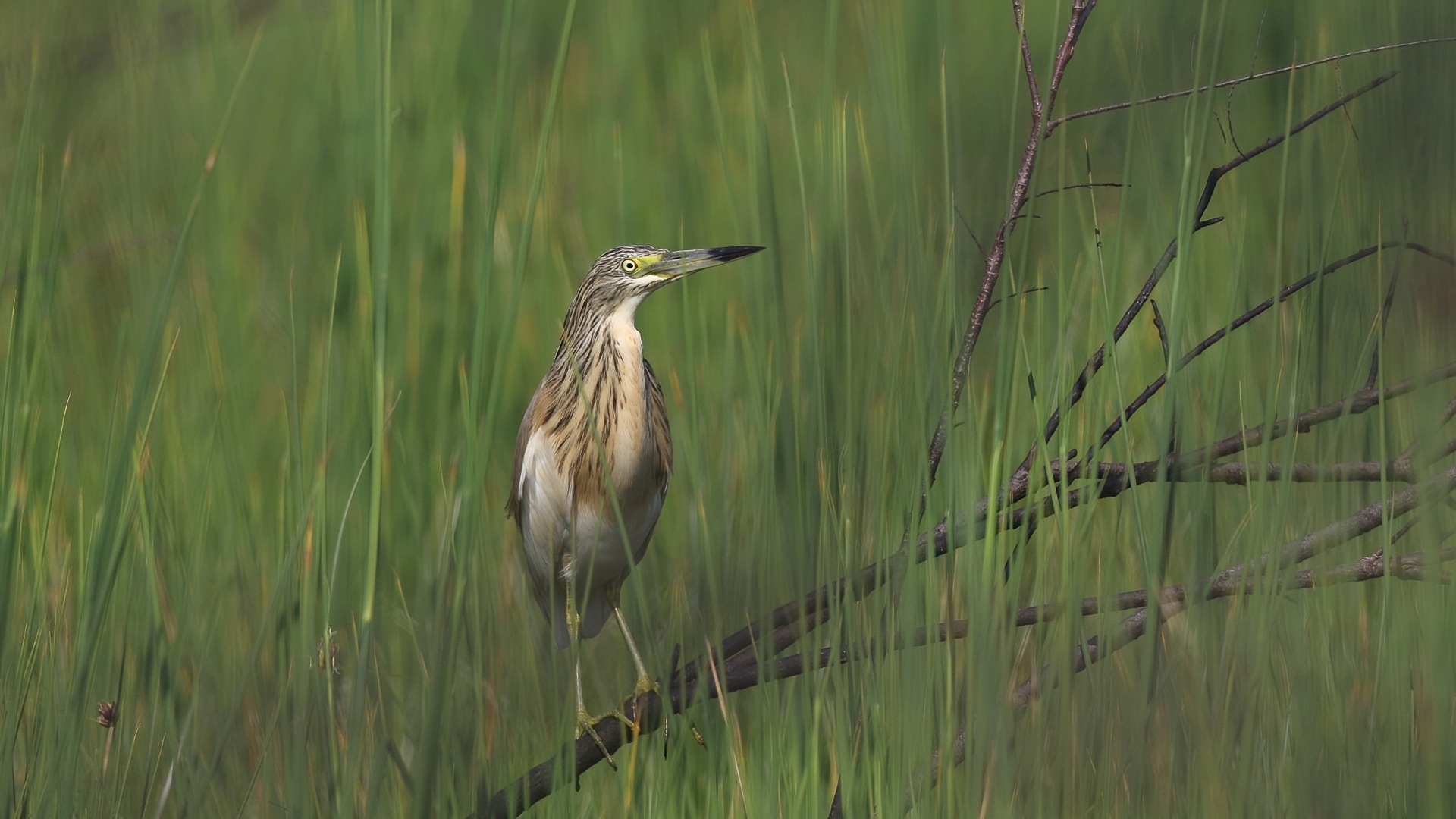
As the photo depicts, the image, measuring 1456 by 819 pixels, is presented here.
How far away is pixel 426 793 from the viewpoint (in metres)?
1.47

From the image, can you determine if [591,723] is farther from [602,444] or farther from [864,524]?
[864,524]

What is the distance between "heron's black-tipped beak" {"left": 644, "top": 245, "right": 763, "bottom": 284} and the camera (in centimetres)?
209

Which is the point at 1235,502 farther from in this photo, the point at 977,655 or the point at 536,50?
the point at 536,50

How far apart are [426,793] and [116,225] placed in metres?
2.19

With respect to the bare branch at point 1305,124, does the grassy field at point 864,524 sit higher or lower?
lower

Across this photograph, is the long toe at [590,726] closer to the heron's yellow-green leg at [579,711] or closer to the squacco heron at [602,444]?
the heron's yellow-green leg at [579,711]

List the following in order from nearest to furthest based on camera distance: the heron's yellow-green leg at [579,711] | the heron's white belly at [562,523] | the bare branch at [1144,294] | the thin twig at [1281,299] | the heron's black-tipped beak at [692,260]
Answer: the thin twig at [1281,299]
the bare branch at [1144,294]
the heron's yellow-green leg at [579,711]
the heron's black-tipped beak at [692,260]
the heron's white belly at [562,523]

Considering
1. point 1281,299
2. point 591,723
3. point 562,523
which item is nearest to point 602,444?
point 562,523

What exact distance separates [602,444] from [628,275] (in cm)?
41

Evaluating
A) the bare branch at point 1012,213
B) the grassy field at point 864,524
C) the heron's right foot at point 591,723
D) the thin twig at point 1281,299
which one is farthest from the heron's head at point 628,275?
the thin twig at point 1281,299

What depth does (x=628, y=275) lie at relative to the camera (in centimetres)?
281

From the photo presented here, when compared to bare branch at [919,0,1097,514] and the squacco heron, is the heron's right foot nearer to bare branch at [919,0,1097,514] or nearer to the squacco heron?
the squacco heron

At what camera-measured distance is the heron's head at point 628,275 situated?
2742 mm

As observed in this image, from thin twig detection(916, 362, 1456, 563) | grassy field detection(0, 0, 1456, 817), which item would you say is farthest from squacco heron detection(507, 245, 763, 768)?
thin twig detection(916, 362, 1456, 563)
